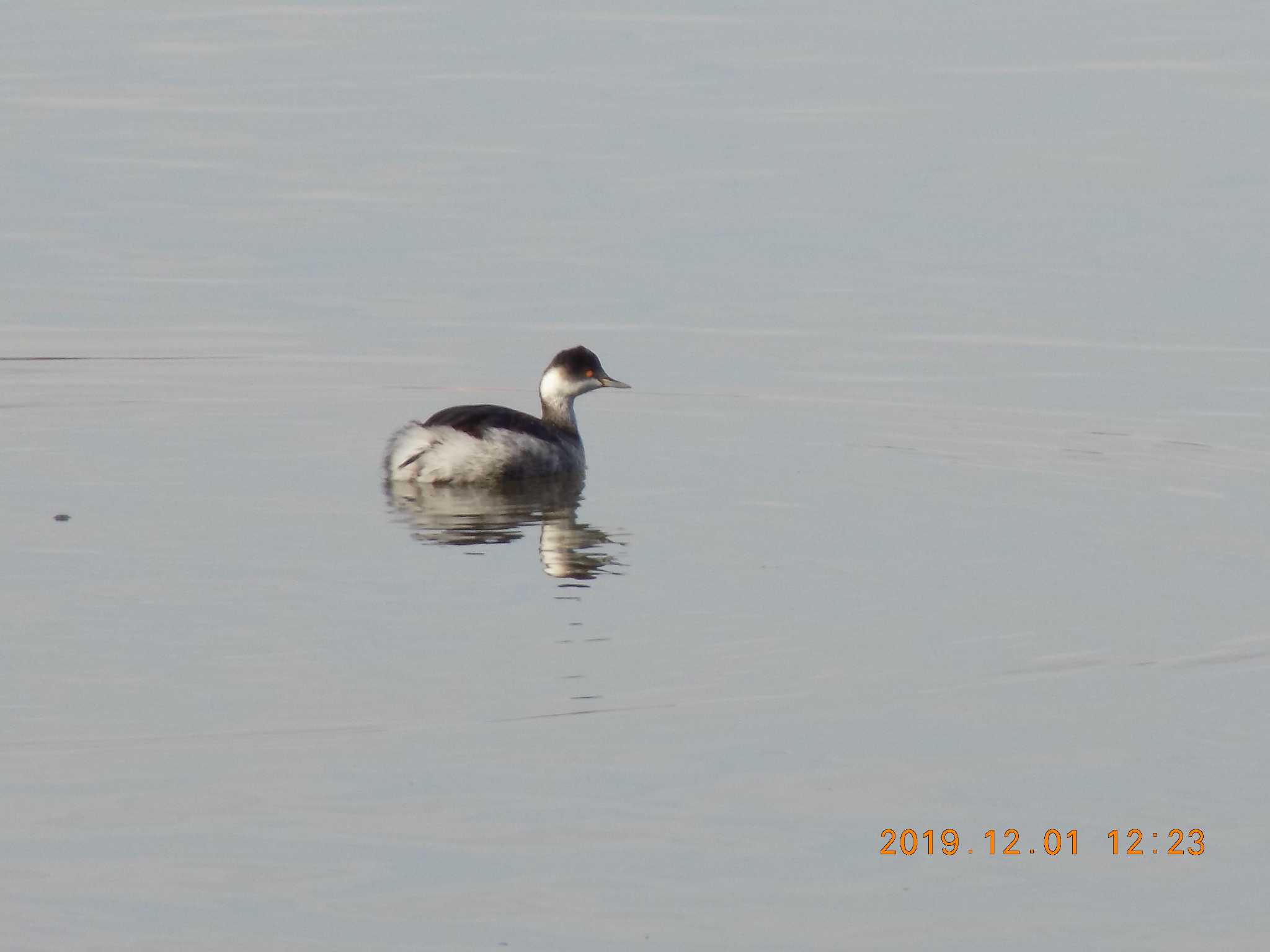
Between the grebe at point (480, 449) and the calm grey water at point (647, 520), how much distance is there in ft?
0.93

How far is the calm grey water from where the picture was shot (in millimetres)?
7789

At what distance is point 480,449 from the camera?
46.7 ft

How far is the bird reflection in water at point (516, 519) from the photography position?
1214 centimetres

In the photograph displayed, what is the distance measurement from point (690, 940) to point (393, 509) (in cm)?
645

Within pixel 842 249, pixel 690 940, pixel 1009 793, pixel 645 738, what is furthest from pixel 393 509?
pixel 842 249

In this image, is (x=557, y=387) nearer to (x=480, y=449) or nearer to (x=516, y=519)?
(x=480, y=449)

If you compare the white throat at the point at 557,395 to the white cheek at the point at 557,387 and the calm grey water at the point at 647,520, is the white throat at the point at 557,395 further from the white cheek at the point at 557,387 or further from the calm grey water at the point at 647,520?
the calm grey water at the point at 647,520
